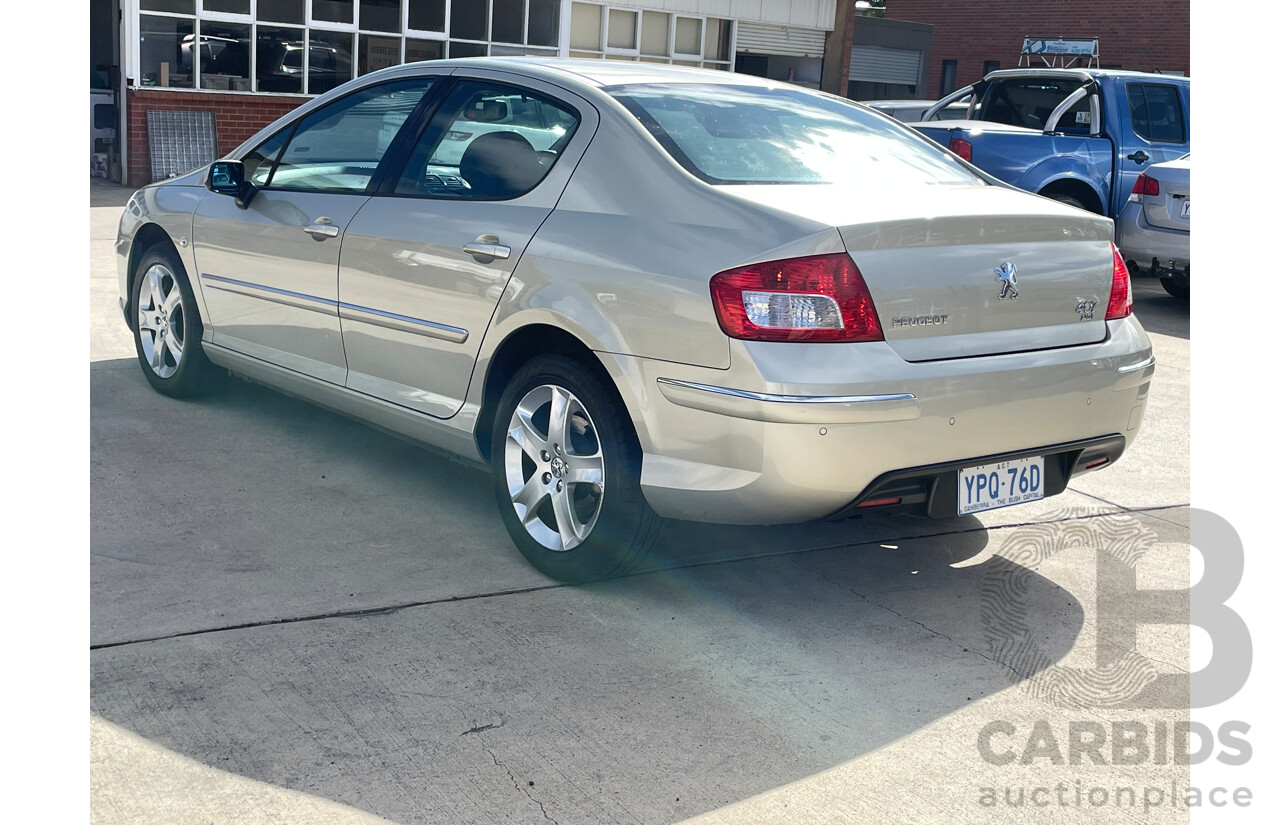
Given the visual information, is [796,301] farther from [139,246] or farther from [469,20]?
[469,20]

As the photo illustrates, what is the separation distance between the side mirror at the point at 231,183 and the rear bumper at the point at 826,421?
2248mm

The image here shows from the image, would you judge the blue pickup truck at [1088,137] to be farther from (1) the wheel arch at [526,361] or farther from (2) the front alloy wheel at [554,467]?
(2) the front alloy wheel at [554,467]

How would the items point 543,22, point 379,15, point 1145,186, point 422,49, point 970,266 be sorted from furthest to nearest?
1. point 543,22
2. point 422,49
3. point 379,15
4. point 1145,186
5. point 970,266

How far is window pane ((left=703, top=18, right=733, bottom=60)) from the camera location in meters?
21.6

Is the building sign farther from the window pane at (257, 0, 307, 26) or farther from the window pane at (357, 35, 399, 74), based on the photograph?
the window pane at (257, 0, 307, 26)

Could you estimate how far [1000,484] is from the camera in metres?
3.88

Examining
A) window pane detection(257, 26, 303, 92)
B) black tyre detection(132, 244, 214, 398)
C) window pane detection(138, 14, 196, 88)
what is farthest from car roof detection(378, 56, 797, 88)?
window pane detection(257, 26, 303, 92)

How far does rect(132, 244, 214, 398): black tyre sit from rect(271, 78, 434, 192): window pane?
881 millimetres

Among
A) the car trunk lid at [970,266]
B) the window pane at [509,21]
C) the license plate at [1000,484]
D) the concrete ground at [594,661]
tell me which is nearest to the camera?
the concrete ground at [594,661]

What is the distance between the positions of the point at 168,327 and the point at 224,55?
37.4 ft

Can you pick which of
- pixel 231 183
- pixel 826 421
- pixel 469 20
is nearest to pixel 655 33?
pixel 469 20

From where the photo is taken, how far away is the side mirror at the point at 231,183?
5250mm

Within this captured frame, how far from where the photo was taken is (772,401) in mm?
3436

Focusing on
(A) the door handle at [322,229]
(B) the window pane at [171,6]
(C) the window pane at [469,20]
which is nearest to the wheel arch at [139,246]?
(A) the door handle at [322,229]
